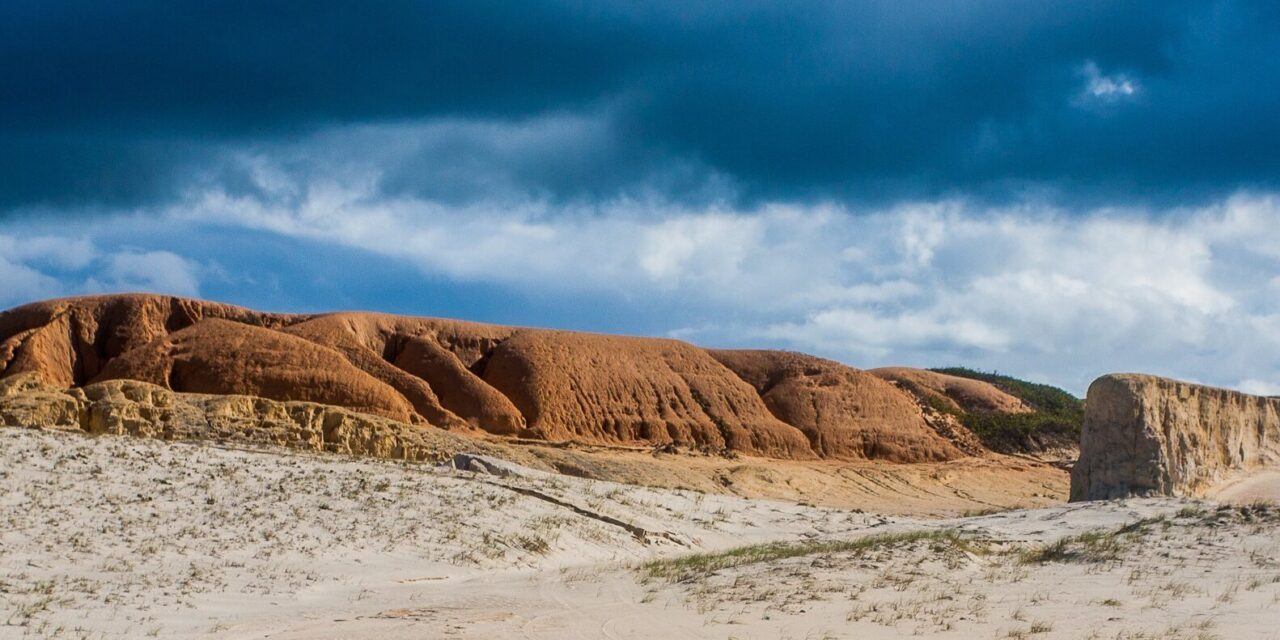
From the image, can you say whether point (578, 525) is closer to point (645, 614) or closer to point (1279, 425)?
point (645, 614)

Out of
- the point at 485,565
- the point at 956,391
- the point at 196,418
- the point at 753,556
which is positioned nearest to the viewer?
the point at 753,556

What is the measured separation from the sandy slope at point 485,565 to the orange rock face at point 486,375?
70.7 feet

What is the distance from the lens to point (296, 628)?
9.88m

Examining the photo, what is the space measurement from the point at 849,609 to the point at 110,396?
69.3ft

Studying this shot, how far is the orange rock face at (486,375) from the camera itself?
130ft

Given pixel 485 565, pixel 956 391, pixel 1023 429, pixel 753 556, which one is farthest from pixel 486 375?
pixel 753 556

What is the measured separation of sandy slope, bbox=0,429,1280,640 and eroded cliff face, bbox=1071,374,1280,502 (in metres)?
6.15

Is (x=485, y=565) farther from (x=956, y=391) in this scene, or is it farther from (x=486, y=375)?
(x=956, y=391)

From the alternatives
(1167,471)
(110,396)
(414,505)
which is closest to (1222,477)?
(1167,471)

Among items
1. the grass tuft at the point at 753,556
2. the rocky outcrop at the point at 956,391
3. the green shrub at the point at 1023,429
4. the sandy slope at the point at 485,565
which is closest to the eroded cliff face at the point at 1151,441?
the sandy slope at the point at 485,565

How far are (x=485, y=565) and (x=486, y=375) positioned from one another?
1330 inches

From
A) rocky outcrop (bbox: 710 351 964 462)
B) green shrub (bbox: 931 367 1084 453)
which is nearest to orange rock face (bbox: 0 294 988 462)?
rocky outcrop (bbox: 710 351 964 462)

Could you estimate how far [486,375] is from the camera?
48.1 meters

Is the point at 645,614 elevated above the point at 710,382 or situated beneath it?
situated beneath
